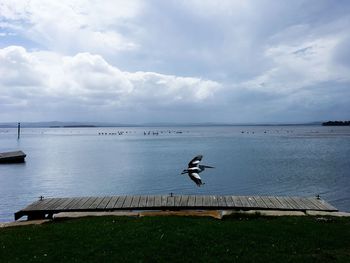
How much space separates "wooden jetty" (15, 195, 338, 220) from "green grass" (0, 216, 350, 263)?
3128mm

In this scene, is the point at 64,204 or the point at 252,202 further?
the point at 64,204

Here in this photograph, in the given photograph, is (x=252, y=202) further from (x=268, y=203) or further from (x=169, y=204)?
(x=169, y=204)

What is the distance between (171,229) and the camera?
12578mm

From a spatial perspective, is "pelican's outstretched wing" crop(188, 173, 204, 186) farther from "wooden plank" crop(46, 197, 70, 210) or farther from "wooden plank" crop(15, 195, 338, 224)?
"wooden plank" crop(46, 197, 70, 210)

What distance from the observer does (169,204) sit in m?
17.8

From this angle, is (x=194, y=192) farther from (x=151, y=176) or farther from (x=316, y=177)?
(x=316, y=177)

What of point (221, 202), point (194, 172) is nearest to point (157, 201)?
point (221, 202)

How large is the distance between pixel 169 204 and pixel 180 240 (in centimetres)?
645

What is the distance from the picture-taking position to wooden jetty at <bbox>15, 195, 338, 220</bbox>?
57.1 feet

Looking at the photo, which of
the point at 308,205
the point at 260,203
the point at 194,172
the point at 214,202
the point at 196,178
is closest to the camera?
the point at 196,178

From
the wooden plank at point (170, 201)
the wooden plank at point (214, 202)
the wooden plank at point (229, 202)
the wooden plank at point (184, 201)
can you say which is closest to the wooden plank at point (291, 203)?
the wooden plank at point (229, 202)

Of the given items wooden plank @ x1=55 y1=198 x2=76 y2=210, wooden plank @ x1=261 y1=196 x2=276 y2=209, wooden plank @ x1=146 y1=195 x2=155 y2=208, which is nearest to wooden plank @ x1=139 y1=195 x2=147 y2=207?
wooden plank @ x1=146 y1=195 x2=155 y2=208

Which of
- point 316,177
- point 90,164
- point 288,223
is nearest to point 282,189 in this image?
point 316,177

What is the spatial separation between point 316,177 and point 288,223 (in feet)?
97.4
